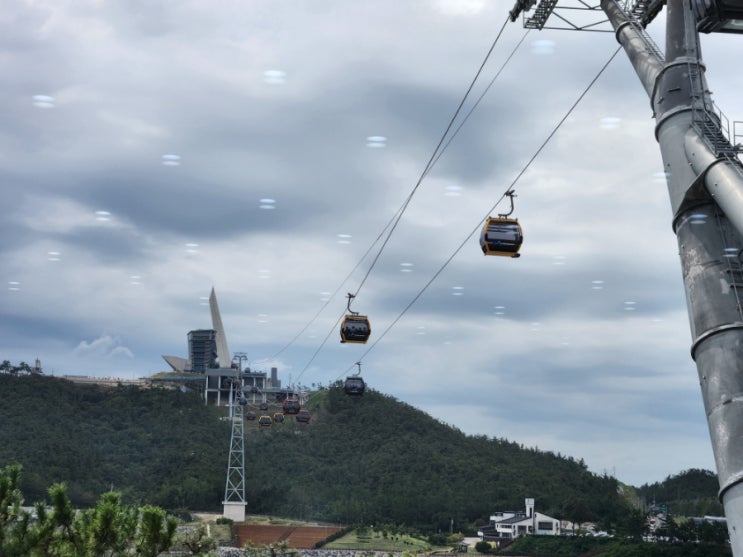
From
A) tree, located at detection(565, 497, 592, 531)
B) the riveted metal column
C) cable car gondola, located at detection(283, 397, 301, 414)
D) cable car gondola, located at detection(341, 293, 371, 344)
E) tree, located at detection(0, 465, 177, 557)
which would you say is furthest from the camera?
tree, located at detection(565, 497, 592, 531)

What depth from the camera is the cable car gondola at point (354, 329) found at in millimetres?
28203

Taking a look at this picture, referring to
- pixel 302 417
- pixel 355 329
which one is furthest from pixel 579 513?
pixel 355 329

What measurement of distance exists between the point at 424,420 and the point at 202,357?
67.8 m

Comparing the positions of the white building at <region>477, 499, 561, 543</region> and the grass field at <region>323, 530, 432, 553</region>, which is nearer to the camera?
the grass field at <region>323, 530, 432, 553</region>

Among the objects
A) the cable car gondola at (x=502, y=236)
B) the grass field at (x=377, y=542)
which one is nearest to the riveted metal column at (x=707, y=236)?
the cable car gondola at (x=502, y=236)

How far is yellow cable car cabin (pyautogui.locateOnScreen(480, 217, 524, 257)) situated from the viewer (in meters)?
17.5

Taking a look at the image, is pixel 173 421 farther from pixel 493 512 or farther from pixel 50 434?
pixel 493 512

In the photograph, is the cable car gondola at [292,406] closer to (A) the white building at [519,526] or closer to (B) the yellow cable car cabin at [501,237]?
(B) the yellow cable car cabin at [501,237]

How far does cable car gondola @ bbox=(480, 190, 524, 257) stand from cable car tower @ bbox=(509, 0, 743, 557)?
595cm

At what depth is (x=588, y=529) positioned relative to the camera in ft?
292

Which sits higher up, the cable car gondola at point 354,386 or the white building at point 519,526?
the cable car gondola at point 354,386

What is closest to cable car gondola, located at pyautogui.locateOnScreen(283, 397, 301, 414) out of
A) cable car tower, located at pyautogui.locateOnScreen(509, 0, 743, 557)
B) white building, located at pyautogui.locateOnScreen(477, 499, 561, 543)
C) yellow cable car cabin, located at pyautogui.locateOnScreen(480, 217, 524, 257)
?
yellow cable car cabin, located at pyautogui.locateOnScreen(480, 217, 524, 257)

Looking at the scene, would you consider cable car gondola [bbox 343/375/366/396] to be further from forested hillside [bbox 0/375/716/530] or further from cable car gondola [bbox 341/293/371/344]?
forested hillside [bbox 0/375/716/530]

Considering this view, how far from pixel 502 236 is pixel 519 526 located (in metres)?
72.3
